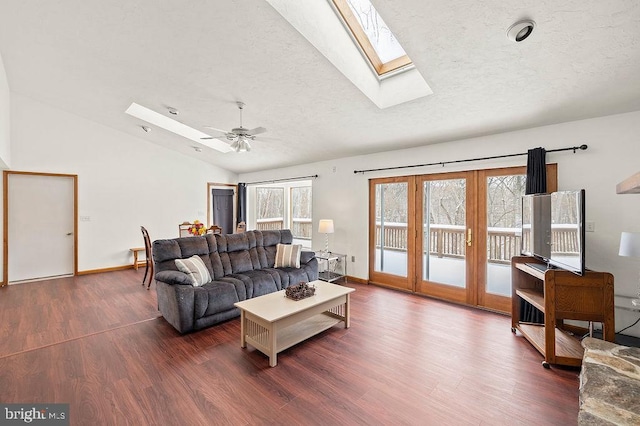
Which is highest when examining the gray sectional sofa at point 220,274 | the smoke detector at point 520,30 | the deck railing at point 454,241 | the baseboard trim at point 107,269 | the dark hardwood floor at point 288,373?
the smoke detector at point 520,30

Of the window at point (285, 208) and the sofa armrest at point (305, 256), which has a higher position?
the window at point (285, 208)

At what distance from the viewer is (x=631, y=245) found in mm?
2395

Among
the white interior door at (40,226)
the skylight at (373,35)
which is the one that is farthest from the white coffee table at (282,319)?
the white interior door at (40,226)

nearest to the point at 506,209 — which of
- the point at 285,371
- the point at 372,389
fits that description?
the point at 372,389

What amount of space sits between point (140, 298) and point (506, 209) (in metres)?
5.53

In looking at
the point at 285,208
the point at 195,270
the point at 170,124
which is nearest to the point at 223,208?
the point at 285,208

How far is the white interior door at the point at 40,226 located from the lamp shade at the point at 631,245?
8.34 metres

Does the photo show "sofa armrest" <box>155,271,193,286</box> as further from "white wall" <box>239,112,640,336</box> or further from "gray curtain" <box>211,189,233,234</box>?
"gray curtain" <box>211,189,233,234</box>

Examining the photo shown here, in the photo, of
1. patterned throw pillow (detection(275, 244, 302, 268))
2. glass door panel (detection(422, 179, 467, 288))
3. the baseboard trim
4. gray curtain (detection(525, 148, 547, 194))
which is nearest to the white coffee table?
patterned throw pillow (detection(275, 244, 302, 268))

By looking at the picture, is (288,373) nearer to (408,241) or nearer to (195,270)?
(195,270)

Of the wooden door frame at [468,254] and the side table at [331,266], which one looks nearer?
the wooden door frame at [468,254]

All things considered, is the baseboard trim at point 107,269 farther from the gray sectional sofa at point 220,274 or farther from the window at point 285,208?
the gray sectional sofa at point 220,274

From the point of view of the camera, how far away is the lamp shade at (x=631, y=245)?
2.36 meters

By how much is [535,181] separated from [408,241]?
6.30ft
